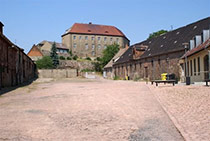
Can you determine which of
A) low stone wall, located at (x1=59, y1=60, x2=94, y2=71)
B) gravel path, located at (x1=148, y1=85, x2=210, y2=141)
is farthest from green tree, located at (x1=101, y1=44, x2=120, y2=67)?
gravel path, located at (x1=148, y1=85, x2=210, y2=141)

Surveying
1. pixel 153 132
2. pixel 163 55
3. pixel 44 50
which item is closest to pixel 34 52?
pixel 44 50

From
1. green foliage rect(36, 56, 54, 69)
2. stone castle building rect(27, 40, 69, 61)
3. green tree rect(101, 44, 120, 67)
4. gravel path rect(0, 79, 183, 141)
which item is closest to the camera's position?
gravel path rect(0, 79, 183, 141)

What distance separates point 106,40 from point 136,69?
5857 cm

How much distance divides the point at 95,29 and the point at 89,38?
5.16 m

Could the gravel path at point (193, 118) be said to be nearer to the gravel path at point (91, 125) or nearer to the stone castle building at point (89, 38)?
the gravel path at point (91, 125)

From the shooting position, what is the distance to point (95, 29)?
97438mm

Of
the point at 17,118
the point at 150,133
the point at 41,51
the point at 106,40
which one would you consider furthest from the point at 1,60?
the point at 106,40

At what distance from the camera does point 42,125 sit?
6688 millimetres

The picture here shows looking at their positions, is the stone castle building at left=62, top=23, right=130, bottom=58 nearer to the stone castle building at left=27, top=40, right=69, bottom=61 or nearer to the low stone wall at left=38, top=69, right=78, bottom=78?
the stone castle building at left=27, top=40, right=69, bottom=61

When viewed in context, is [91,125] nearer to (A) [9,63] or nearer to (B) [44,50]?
(A) [9,63]

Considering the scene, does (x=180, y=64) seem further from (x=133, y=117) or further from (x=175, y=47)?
(x=133, y=117)

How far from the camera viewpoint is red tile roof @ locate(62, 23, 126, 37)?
93000 mm

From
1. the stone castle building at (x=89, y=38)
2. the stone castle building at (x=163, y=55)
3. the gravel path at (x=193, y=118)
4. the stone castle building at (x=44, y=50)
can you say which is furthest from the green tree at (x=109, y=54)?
the gravel path at (x=193, y=118)

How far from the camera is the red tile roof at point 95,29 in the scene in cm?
9300
